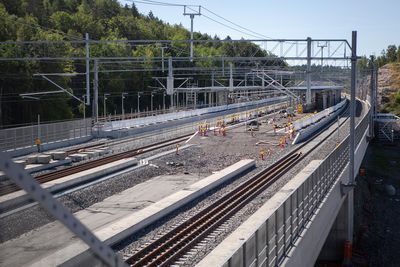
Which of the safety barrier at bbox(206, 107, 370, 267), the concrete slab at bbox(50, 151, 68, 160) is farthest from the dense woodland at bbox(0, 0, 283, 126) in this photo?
the safety barrier at bbox(206, 107, 370, 267)

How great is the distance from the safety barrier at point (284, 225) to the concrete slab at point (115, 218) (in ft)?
10.7

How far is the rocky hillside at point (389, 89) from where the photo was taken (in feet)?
277

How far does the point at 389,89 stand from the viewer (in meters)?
95.4

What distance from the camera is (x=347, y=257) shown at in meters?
20.7

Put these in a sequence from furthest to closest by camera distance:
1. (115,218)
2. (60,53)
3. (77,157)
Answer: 1. (60,53)
2. (77,157)
3. (115,218)

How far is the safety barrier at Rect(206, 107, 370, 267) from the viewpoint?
331 inches

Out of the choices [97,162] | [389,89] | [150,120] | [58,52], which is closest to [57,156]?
[97,162]

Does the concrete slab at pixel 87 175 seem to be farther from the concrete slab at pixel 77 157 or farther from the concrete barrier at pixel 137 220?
the concrete barrier at pixel 137 220

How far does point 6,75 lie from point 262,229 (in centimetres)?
3562

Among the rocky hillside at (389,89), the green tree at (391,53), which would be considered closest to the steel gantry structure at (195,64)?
the rocky hillside at (389,89)

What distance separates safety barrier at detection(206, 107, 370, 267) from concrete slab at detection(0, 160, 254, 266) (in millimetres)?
3252

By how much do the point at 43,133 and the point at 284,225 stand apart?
2154 centimetres

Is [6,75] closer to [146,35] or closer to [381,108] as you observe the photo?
[146,35]

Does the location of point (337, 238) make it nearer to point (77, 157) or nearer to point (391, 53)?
point (77, 157)
